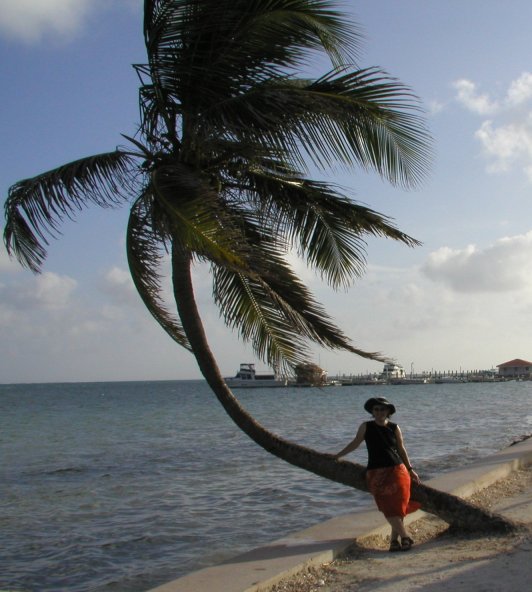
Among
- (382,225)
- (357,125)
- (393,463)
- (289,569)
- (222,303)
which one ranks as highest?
(357,125)

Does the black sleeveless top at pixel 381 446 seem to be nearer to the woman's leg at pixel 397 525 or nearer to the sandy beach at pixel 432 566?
the woman's leg at pixel 397 525

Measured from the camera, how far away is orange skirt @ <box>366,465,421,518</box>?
607 cm

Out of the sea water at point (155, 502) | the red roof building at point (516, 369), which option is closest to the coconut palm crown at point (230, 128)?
the sea water at point (155, 502)

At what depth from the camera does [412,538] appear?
21.2 feet

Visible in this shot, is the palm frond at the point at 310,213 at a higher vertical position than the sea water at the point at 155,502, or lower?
higher

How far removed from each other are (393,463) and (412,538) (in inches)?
34.6

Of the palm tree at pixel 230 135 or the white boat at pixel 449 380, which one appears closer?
the palm tree at pixel 230 135

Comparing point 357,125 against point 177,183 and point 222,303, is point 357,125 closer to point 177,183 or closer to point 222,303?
point 177,183

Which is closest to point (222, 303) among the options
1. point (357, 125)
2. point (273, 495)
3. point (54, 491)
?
point (357, 125)

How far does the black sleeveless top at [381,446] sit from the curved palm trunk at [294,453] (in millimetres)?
292

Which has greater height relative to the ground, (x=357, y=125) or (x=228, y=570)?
(x=357, y=125)

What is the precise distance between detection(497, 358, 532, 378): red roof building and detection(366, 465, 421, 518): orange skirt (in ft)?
467

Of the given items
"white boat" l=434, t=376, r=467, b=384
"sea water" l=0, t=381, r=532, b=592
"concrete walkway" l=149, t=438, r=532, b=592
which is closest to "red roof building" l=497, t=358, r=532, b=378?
"white boat" l=434, t=376, r=467, b=384

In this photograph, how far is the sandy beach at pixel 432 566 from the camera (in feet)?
16.2
